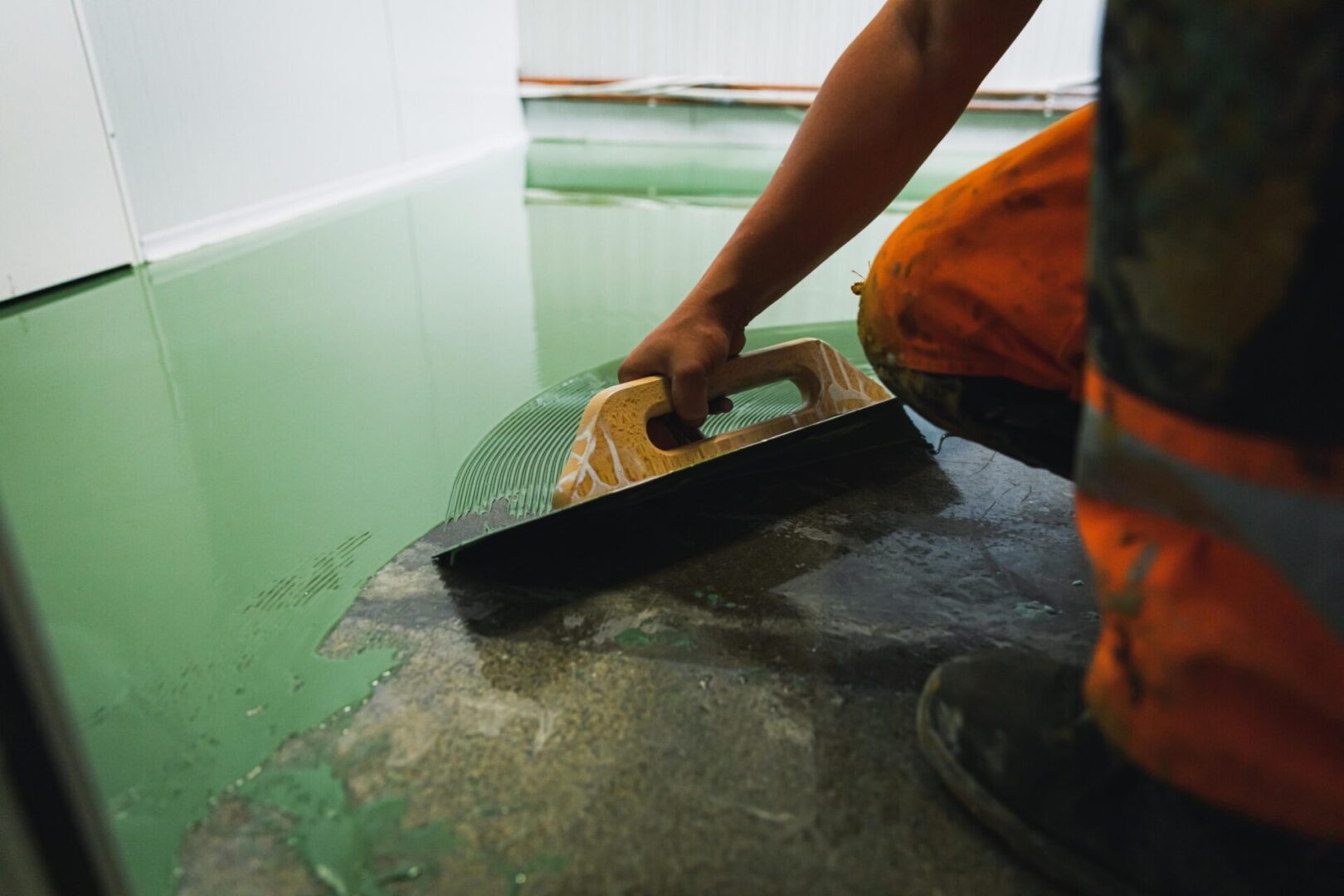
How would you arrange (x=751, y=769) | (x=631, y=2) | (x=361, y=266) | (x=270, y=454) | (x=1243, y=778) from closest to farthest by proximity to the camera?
1. (x=1243, y=778)
2. (x=751, y=769)
3. (x=270, y=454)
4. (x=361, y=266)
5. (x=631, y=2)

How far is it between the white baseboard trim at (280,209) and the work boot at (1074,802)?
3.39m

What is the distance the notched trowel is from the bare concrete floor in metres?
0.07

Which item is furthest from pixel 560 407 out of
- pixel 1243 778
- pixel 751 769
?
pixel 1243 778

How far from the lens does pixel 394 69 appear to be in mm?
4934

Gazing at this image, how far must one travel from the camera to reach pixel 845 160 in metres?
1.24

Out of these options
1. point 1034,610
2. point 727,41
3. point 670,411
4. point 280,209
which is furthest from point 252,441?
point 727,41

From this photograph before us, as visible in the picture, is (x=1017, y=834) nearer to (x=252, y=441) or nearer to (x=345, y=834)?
(x=345, y=834)

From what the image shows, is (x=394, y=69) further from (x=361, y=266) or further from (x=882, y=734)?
(x=882, y=734)

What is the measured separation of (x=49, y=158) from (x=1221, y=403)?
336 centimetres

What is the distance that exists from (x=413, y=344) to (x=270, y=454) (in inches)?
27.8

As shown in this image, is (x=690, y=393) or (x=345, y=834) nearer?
(x=345, y=834)

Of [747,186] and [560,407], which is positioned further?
[747,186]

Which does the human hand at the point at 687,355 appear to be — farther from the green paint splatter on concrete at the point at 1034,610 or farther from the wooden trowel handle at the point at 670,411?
the green paint splatter on concrete at the point at 1034,610

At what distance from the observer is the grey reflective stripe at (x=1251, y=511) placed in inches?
20.6
